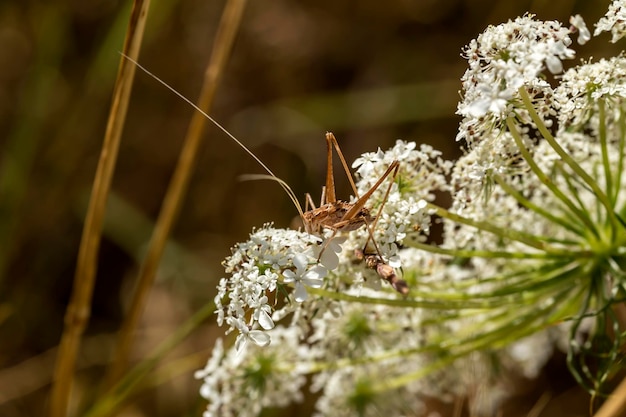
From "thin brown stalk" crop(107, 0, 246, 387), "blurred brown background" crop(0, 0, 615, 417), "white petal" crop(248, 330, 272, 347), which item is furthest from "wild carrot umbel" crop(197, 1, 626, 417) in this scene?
"blurred brown background" crop(0, 0, 615, 417)

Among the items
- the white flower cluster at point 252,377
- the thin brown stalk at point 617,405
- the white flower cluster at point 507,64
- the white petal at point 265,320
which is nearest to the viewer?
the white flower cluster at point 507,64

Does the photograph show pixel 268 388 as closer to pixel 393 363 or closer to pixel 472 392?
pixel 393 363

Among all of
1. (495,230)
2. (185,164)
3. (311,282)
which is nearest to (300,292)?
(311,282)

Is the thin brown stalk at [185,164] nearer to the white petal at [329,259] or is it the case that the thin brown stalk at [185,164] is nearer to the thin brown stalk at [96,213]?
the thin brown stalk at [96,213]

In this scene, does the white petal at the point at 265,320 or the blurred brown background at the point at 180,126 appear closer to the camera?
the white petal at the point at 265,320

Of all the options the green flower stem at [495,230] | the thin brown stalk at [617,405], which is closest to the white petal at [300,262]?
the green flower stem at [495,230]

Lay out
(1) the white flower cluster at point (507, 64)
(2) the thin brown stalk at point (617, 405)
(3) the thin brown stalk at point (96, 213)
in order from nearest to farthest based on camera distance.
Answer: (1) the white flower cluster at point (507, 64)
(2) the thin brown stalk at point (617, 405)
(3) the thin brown stalk at point (96, 213)

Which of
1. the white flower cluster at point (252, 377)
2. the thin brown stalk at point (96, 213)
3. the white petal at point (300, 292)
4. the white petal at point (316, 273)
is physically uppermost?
the thin brown stalk at point (96, 213)

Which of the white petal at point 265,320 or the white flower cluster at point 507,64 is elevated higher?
the white flower cluster at point 507,64

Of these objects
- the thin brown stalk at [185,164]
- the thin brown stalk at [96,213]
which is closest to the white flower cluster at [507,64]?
the thin brown stalk at [96,213]
